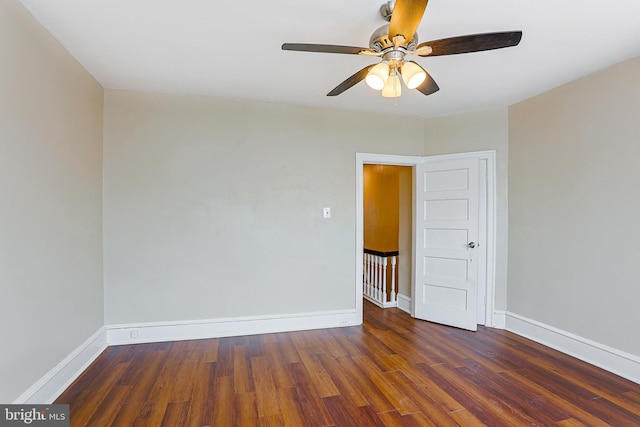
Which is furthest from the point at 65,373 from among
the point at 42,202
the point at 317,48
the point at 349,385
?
the point at 317,48

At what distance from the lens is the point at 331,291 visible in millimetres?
3672

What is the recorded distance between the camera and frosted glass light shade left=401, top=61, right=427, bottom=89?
1.89 m

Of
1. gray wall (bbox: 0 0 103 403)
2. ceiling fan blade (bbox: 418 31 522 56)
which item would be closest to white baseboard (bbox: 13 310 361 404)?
gray wall (bbox: 0 0 103 403)

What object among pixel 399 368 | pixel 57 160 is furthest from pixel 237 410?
pixel 57 160

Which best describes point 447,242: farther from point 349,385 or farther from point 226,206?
point 226,206

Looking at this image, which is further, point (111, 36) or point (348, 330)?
point (348, 330)

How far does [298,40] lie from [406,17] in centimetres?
99

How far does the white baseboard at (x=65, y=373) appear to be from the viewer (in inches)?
77.6

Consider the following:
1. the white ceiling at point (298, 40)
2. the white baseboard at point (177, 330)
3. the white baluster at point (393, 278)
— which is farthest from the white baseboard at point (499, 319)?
the white ceiling at point (298, 40)

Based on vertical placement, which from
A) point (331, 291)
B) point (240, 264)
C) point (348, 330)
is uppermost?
point (240, 264)

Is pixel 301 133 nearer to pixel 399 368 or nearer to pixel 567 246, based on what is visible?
pixel 399 368

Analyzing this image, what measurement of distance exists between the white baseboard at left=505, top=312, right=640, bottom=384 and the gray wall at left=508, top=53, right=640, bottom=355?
0.20 ft

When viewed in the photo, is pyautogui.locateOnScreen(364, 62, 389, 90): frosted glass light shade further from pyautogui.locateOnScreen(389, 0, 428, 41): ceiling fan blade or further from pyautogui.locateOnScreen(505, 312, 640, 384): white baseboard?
pyautogui.locateOnScreen(505, 312, 640, 384): white baseboard

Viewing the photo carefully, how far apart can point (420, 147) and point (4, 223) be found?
3910 mm
